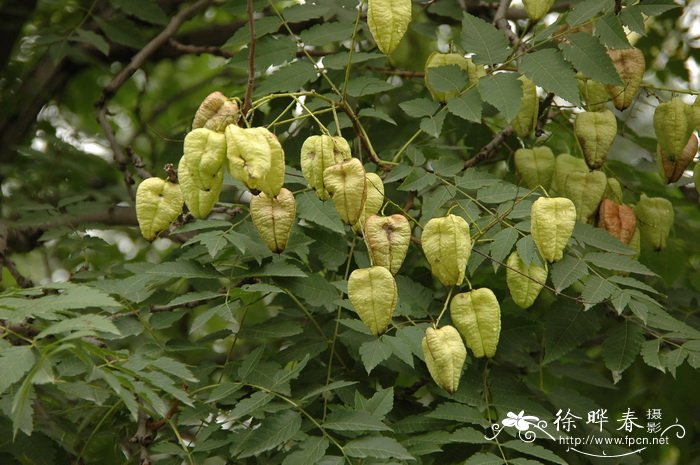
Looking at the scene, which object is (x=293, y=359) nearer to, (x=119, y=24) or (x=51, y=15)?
(x=119, y=24)

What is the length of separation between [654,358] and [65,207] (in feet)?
6.99

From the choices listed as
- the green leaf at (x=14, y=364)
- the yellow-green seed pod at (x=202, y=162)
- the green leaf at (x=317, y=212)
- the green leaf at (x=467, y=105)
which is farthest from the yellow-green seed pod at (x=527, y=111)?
the green leaf at (x=14, y=364)

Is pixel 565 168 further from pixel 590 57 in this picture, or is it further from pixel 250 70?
pixel 250 70

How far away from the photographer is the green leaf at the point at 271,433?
89.0 inches

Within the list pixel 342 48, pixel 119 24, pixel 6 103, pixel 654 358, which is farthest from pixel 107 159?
pixel 654 358

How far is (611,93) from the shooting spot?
280cm

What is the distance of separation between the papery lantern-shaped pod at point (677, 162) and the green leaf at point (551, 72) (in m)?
0.46

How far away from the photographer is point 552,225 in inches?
91.5

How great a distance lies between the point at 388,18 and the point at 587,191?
0.83m

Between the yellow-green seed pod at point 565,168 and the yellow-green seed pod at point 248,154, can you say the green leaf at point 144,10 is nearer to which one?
the yellow-green seed pod at point 565,168

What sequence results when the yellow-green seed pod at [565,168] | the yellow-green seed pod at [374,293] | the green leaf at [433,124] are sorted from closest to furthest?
1. the yellow-green seed pod at [374,293]
2. the green leaf at [433,124]
3. the yellow-green seed pod at [565,168]

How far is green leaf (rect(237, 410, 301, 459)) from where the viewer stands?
2.26 meters

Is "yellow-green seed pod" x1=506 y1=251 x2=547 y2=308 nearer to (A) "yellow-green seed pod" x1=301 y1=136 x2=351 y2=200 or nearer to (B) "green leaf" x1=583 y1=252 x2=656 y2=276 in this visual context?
(B) "green leaf" x1=583 y1=252 x2=656 y2=276

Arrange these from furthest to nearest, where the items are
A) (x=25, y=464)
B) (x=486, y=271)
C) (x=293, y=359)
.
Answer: (x=486, y=271), (x=25, y=464), (x=293, y=359)
